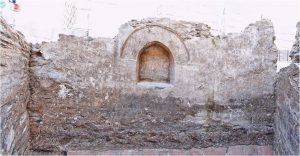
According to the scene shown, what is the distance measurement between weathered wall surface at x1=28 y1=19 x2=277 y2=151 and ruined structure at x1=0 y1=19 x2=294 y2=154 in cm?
2

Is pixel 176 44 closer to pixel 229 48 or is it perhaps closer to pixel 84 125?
pixel 229 48

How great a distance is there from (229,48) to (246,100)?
955mm

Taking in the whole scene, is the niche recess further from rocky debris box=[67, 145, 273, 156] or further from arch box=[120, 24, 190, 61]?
rocky debris box=[67, 145, 273, 156]

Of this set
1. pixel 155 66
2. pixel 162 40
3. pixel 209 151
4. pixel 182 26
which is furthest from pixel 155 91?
pixel 209 151

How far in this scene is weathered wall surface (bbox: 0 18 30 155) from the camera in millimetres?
3133

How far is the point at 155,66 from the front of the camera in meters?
5.25

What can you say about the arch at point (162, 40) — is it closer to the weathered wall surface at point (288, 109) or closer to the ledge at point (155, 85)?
the ledge at point (155, 85)

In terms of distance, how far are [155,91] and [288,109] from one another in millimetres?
2044

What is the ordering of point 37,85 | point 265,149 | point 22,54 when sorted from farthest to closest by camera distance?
point 265,149 → point 37,85 → point 22,54

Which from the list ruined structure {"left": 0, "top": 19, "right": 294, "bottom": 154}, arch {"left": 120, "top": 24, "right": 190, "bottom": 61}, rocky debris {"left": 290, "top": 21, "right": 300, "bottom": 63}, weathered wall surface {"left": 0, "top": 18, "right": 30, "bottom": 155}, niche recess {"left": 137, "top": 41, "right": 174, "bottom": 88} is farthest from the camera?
niche recess {"left": 137, "top": 41, "right": 174, "bottom": 88}

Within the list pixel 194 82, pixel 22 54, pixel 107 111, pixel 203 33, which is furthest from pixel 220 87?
pixel 22 54

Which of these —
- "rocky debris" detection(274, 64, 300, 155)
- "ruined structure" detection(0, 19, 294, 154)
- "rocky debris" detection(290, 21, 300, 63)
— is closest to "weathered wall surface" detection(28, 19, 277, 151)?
"ruined structure" detection(0, 19, 294, 154)

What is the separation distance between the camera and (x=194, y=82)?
5047 mm

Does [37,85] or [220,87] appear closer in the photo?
[37,85]
